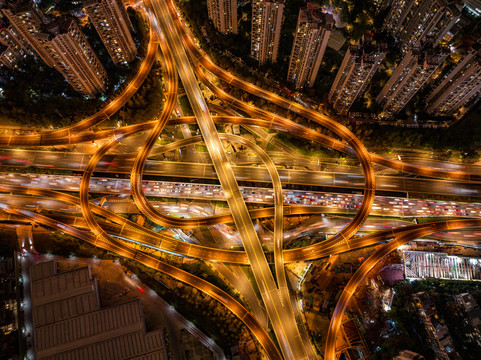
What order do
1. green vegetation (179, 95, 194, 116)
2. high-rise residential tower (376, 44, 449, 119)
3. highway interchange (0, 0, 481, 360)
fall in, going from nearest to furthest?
high-rise residential tower (376, 44, 449, 119) → highway interchange (0, 0, 481, 360) → green vegetation (179, 95, 194, 116)

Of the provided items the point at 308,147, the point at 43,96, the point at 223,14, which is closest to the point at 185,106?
the point at 223,14

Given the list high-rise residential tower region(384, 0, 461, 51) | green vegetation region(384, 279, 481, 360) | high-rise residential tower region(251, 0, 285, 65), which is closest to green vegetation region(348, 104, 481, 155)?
high-rise residential tower region(384, 0, 461, 51)

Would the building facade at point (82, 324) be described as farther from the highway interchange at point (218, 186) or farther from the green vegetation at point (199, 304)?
the highway interchange at point (218, 186)

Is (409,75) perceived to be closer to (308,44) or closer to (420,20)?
(420,20)

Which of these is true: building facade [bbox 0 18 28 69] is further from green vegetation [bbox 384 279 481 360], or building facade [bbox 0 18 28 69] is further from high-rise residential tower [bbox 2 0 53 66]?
green vegetation [bbox 384 279 481 360]

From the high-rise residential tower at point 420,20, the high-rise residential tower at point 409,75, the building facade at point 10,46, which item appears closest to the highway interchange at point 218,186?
the high-rise residential tower at point 409,75

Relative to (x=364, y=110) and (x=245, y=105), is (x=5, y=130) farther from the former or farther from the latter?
(x=364, y=110)
